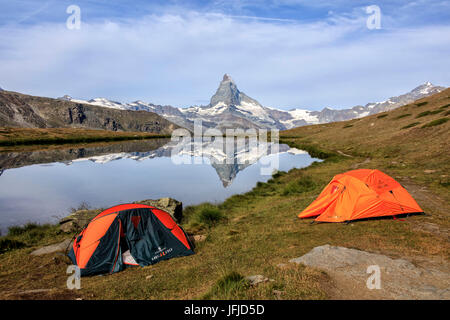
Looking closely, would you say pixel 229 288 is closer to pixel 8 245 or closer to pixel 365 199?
pixel 365 199

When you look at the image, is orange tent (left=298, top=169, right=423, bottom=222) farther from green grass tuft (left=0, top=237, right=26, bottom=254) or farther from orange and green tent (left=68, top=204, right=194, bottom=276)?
green grass tuft (left=0, top=237, right=26, bottom=254)

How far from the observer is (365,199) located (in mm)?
15477

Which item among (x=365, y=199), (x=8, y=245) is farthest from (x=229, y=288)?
(x=8, y=245)

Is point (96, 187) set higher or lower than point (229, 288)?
lower

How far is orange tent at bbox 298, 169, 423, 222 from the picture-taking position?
15.2 metres

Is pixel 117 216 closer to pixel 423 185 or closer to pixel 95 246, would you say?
pixel 95 246

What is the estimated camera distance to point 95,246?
1318 centimetres

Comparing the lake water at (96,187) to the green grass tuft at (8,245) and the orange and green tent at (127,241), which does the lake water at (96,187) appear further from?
the orange and green tent at (127,241)

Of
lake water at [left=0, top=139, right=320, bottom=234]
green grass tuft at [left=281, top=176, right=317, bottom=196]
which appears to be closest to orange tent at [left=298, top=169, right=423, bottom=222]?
green grass tuft at [left=281, top=176, right=317, bottom=196]

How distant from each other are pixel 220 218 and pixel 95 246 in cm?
974

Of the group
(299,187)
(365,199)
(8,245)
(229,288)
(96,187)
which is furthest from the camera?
(96,187)

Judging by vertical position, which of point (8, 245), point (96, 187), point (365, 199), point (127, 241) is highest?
point (365, 199)

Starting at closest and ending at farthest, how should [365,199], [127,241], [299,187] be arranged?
[127,241], [365,199], [299,187]
